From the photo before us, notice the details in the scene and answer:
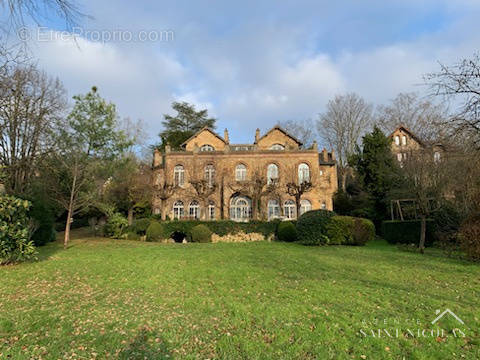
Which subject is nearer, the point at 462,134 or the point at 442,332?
the point at 442,332

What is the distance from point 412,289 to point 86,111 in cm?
1867

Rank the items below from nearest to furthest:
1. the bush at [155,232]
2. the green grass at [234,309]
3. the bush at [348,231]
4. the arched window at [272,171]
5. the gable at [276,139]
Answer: the green grass at [234,309] → the bush at [348,231] → the bush at [155,232] → the arched window at [272,171] → the gable at [276,139]

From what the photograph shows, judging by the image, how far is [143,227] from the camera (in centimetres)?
2117

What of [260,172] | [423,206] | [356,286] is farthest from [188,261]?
[260,172]

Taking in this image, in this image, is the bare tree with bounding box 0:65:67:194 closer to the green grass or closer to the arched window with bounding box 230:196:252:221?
the green grass

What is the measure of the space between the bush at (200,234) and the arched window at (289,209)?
10.1 metres

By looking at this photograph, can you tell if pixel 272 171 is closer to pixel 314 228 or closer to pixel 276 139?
pixel 276 139

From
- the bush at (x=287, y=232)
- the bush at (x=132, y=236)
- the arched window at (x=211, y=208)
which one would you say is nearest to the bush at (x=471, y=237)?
the bush at (x=287, y=232)

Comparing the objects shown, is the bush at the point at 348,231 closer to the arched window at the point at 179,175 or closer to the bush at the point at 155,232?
the bush at the point at 155,232

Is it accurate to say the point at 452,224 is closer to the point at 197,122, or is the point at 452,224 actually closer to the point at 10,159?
the point at 10,159

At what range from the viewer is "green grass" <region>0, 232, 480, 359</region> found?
3.92 meters

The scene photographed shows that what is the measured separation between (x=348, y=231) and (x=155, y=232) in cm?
1307

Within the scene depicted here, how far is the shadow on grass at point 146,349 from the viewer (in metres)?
3.79

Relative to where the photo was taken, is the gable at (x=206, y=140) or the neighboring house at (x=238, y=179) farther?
the gable at (x=206, y=140)
